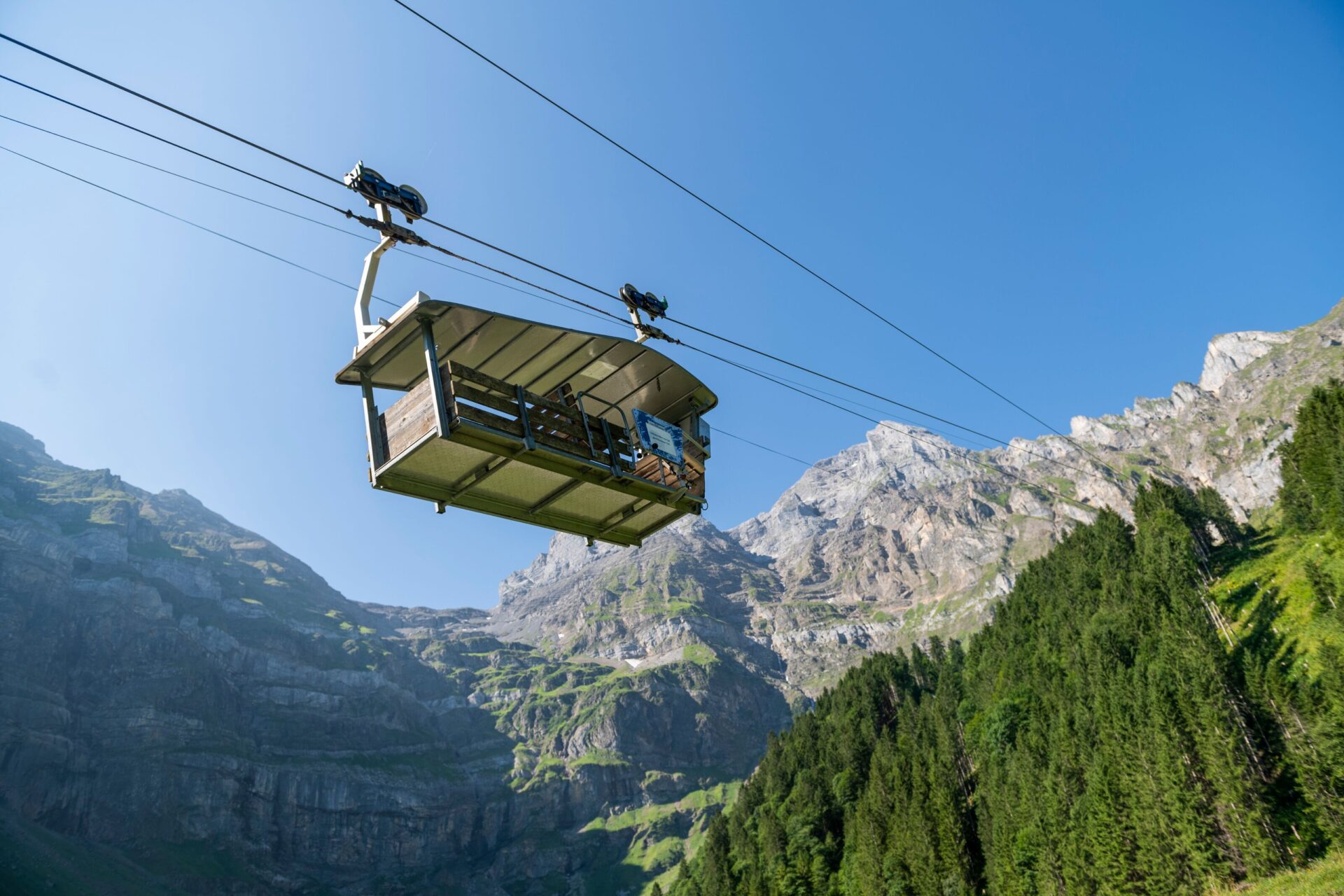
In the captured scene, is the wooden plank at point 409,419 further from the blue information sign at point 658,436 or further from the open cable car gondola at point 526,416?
the blue information sign at point 658,436

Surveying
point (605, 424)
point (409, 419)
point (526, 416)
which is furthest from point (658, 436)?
point (409, 419)

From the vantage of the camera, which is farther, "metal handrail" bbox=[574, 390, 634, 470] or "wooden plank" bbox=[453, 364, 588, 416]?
"metal handrail" bbox=[574, 390, 634, 470]

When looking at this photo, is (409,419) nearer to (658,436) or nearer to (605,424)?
(605,424)

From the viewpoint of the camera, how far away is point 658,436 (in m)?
16.8

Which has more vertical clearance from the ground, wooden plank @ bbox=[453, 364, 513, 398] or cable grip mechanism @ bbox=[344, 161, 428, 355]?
cable grip mechanism @ bbox=[344, 161, 428, 355]

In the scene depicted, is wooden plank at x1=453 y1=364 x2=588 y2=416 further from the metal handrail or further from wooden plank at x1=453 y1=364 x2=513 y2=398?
the metal handrail

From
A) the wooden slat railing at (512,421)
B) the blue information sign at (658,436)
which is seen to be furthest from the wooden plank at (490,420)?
the blue information sign at (658,436)

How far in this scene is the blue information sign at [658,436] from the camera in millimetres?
16500

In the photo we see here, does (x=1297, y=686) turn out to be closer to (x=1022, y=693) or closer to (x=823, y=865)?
(x=1022, y=693)

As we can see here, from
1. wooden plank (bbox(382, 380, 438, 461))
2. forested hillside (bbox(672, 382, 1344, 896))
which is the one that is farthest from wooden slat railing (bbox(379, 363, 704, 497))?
forested hillside (bbox(672, 382, 1344, 896))

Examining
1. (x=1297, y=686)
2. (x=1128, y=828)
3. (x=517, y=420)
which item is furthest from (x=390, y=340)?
(x=1297, y=686)

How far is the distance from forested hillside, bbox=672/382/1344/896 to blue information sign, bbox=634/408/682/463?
65772mm

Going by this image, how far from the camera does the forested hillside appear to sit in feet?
209

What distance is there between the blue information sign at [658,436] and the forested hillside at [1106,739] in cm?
6577
